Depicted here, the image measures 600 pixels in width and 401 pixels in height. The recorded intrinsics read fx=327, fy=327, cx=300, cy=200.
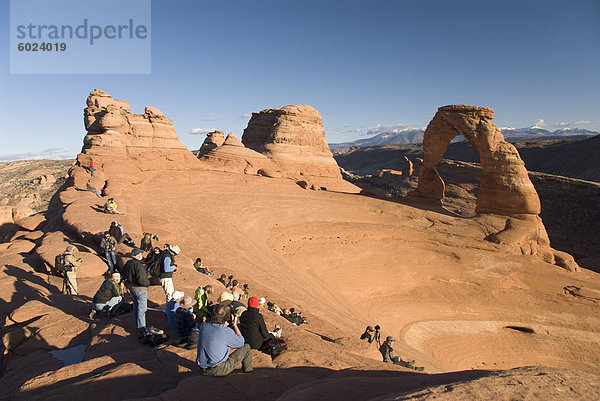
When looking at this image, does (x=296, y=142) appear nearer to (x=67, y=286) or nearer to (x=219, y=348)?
(x=67, y=286)

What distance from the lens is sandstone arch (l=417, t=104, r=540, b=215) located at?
20.8 meters

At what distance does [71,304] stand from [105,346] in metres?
2.61

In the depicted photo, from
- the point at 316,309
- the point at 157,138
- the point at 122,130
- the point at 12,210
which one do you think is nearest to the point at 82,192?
the point at 12,210

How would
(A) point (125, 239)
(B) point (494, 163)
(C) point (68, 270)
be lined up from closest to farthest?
(C) point (68, 270) < (A) point (125, 239) < (B) point (494, 163)

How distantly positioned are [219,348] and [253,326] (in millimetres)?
886

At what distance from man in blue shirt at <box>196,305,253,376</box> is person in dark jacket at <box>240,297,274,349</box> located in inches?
21.3

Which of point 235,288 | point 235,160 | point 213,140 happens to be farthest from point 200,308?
point 213,140

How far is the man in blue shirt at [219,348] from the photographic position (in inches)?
166

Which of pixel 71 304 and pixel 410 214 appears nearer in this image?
pixel 71 304

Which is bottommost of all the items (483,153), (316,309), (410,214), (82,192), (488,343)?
(488,343)

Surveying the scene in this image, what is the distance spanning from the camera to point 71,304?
23.7 ft

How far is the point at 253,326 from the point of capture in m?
5.06

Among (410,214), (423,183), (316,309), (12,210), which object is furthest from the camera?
(423,183)

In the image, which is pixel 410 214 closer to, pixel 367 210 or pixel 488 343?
pixel 367 210
